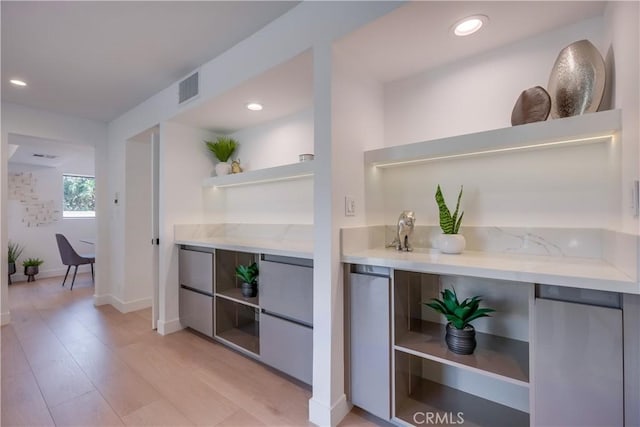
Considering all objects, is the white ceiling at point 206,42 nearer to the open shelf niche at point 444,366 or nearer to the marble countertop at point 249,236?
the marble countertop at point 249,236

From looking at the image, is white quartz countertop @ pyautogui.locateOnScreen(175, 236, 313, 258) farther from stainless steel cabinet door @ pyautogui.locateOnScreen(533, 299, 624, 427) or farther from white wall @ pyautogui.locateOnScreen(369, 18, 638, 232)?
stainless steel cabinet door @ pyautogui.locateOnScreen(533, 299, 624, 427)

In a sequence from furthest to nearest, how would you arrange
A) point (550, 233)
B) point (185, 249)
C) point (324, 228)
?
point (185, 249)
point (324, 228)
point (550, 233)

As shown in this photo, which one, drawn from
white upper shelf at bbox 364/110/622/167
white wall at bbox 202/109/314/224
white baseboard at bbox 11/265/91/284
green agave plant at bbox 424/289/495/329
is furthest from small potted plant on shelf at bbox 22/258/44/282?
green agave plant at bbox 424/289/495/329

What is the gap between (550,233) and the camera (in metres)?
1.45

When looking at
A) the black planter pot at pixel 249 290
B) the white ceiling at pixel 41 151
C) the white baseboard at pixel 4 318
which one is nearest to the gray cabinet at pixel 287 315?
the black planter pot at pixel 249 290

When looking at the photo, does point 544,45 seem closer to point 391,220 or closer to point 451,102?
point 451,102

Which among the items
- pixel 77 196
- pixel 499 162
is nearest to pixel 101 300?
pixel 77 196

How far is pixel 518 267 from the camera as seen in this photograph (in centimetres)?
117

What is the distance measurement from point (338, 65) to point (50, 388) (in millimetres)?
2687

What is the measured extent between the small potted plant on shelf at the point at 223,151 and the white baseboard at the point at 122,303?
1943 millimetres

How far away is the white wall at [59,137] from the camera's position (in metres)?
3.06

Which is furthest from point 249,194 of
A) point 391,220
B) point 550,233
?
point 550,233

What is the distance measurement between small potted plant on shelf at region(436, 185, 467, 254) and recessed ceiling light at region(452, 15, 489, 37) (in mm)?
809

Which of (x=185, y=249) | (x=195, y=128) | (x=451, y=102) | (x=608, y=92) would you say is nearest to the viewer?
(x=608, y=92)
